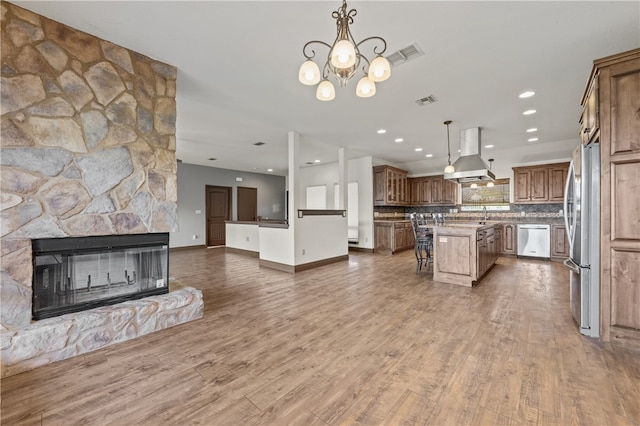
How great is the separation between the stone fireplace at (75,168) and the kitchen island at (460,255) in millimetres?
3681

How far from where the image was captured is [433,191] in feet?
27.9

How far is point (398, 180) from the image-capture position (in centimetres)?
827

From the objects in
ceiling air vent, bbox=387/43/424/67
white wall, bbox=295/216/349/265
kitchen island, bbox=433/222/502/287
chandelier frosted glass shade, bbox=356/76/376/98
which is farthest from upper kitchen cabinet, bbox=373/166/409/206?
chandelier frosted glass shade, bbox=356/76/376/98

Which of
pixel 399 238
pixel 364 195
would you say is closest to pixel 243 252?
pixel 364 195

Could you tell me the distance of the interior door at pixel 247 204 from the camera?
10164 millimetres

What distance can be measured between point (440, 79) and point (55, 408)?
14.6 ft

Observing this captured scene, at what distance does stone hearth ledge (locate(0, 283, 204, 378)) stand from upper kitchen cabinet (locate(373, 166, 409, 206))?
591 centimetres

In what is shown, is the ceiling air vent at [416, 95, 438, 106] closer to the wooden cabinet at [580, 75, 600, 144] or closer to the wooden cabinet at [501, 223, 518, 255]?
the wooden cabinet at [580, 75, 600, 144]

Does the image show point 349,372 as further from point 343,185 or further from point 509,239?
point 509,239

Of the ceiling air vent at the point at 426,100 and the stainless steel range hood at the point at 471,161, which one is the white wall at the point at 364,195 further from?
the ceiling air vent at the point at 426,100

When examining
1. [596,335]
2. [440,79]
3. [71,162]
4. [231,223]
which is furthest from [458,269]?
[231,223]

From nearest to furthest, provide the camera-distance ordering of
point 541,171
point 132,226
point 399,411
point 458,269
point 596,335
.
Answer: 1. point 399,411
2. point 596,335
3. point 132,226
4. point 458,269
5. point 541,171

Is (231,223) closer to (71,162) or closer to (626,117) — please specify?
(71,162)

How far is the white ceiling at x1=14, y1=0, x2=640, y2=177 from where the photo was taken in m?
2.16
